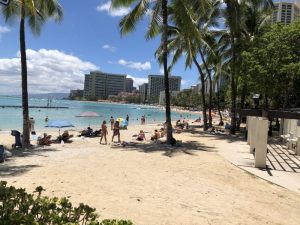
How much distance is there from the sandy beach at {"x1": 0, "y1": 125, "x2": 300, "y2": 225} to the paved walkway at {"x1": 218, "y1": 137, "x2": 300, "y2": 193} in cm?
48

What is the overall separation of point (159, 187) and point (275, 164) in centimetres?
670

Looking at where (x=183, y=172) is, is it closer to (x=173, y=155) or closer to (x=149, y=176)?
(x=149, y=176)

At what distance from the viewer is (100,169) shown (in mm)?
11633

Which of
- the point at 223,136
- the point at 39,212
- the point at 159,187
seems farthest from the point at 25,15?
the point at 223,136

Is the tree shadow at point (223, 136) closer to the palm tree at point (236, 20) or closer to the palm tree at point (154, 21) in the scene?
the palm tree at point (236, 20)

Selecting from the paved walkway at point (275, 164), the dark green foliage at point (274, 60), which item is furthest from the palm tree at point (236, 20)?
the paved walkway at point (275, 164)

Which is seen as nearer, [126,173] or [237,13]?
[126,173]

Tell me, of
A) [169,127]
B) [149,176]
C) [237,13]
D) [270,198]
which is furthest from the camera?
[237,13]

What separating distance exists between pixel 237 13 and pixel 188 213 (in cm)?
1948

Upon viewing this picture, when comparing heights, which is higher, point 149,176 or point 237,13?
point 237,13

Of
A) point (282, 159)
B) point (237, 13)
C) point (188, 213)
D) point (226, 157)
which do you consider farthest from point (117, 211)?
point (237, 13)

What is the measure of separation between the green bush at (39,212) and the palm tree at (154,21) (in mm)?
14674

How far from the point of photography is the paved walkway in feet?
37.9

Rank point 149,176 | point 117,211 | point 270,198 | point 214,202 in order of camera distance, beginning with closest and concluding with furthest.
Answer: point 117,211, point 214,202, point 270,198, point 149,176
